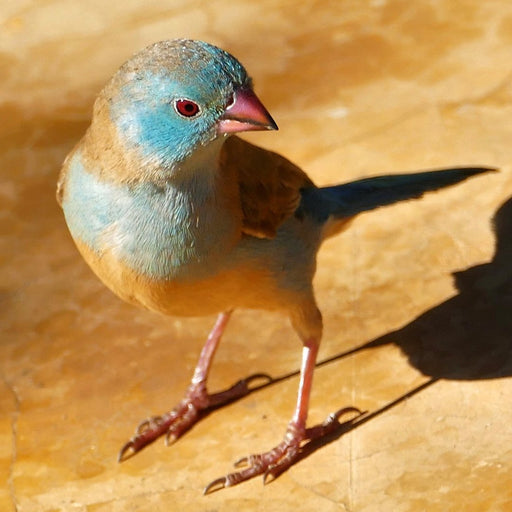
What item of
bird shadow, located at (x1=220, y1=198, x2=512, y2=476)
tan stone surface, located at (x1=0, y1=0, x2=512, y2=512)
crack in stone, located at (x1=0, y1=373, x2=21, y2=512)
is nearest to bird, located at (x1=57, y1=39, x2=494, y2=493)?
tan stone surface, located at (x1=0, y1=0, x2=512, y2=512)

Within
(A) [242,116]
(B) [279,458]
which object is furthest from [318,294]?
(A) [242,116]

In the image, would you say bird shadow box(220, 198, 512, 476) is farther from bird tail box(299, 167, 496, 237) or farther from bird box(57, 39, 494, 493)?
bird tail box(299, 167, 496, 237)

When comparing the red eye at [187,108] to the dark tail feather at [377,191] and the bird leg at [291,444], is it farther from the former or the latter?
the bird leg at [291,444]

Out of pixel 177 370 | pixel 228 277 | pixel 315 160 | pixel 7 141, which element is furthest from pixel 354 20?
pixel 228 277

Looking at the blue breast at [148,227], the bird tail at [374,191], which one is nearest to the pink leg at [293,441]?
the bird tail at [374,191]

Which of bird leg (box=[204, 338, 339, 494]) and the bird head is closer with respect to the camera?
the bird head

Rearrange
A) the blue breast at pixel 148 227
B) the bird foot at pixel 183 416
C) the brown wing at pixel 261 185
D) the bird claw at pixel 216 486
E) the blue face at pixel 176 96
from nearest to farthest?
the blue face at pixel 176 96 → the blue breast at pixel 148 227 → the brown wing at pixel 261 185 → the bird claw at pixel 216 486 → the bird foot at pixel 183 416

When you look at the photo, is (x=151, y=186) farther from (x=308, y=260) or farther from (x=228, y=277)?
(x=308, y=260)
